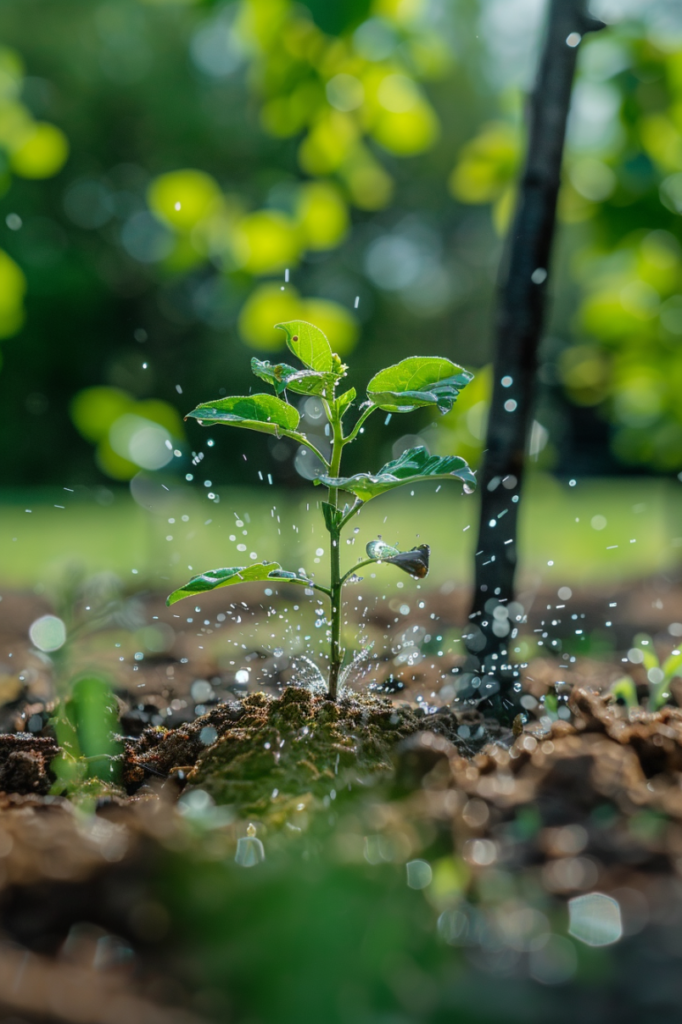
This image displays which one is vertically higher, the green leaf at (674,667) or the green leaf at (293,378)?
the green leaf at (293,378)

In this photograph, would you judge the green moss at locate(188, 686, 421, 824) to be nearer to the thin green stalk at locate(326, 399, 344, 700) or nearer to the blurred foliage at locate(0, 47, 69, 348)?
the thin green stalk at locate(326, 399, 344, 700)

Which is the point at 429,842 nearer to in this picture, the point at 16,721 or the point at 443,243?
the point at 16,721

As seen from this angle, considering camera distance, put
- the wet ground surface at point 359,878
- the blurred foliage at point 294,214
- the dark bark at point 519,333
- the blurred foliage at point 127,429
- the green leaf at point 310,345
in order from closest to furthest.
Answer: the wet ground surface at point 359,878, the green leaf at point 310,345, the dark bark at point 519,333, the blurred foliage at point 294,214, the blurred foliage at point 127,429

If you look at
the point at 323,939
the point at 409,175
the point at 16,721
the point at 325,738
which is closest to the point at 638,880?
the point at 323,939

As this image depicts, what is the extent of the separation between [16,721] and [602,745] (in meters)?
0.71

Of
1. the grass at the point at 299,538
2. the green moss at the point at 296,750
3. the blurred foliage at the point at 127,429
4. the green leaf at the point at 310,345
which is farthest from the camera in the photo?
the grass at the point at 299,538

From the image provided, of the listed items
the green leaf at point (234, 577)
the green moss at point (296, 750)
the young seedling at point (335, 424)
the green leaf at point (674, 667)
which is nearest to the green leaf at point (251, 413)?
the young seedling at point (335, 424)

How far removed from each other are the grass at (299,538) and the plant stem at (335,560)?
0.34 meters

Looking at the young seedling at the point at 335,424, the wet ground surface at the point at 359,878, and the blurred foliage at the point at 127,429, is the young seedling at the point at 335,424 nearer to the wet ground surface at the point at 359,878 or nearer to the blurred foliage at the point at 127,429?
the wet ground surface at the point at 359,878

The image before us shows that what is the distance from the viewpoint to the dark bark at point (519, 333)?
0.92 m

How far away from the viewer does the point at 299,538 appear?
1862 millimetres

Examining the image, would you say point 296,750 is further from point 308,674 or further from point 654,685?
point 654,685

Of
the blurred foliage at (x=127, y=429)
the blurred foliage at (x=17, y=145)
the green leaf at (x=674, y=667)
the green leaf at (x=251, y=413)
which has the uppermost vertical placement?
the blurred foliage at (x=17, y=145)

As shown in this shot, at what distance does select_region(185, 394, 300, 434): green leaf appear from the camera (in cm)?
64
